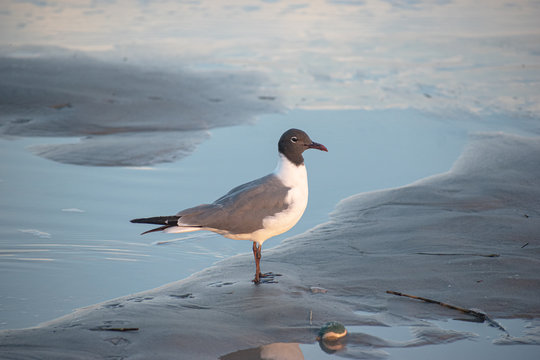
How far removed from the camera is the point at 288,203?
517 centimetres

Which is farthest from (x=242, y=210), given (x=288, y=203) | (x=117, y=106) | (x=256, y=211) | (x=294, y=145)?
(x=117, y=106)

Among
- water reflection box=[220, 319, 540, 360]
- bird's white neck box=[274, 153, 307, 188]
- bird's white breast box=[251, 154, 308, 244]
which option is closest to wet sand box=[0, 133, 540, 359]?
water reflection box=[220, 319, 540, 360]

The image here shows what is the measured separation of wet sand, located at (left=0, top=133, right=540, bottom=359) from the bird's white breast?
30cm

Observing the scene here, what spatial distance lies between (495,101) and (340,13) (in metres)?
8.10

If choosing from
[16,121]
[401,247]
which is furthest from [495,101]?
[16,121]

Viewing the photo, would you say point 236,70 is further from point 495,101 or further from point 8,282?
point 8,282

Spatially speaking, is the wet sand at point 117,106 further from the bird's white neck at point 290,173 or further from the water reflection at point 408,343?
the water reflection at point 408,343

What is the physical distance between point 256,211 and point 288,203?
26 cm

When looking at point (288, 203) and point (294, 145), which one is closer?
→ point (288, 203)

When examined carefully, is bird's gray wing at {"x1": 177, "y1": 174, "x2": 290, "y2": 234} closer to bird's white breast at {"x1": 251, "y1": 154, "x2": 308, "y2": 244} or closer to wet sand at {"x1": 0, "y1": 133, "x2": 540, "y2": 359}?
bird's white breast at {"x1": 251, "y1": 154, "x2": 308, "y2": 244}

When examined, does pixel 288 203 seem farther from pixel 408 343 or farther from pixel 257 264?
pixel 408 343

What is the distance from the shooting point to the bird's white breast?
5121 millimetres

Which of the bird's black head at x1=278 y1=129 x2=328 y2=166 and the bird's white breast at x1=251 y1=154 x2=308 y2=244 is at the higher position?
the bird's black head at x1=278 y1=129 x2=328 y2=166

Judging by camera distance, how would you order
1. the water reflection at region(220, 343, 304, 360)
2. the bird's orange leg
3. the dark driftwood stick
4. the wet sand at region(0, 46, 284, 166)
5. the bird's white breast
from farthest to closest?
the wet sand at region(0, 46, 284, 166) → the bird's white breast → the bird's orange leg → the dark driftwood stick → the water reflection at region(220, 343, 304, 360)
